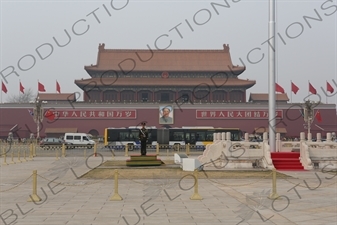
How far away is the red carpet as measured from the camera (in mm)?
18000

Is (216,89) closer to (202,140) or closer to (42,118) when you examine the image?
(202,140)

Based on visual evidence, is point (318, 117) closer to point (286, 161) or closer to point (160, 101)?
point (160, 101)

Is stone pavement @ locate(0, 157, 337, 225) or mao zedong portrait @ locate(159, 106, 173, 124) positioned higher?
mao zedong portrait @ locate(159, 106, 173, 124)

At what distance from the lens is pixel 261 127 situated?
157ft

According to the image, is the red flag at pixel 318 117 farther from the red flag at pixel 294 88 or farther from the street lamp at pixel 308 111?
the red flag at pixel 294 88

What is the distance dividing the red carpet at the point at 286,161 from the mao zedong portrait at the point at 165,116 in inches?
1165

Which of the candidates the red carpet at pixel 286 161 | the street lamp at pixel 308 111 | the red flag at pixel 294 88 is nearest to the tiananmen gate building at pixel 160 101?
A: the street lamp at pixel 308 111

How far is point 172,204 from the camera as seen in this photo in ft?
29.9

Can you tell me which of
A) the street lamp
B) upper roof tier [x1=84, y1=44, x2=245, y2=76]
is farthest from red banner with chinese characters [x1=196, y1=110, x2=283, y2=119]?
upper roof tier [x1=84, y1=44, x2=245, y2=76]

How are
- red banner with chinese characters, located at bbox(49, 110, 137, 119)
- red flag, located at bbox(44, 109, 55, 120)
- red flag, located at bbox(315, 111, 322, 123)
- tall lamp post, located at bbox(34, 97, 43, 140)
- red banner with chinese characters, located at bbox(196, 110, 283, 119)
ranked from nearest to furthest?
tall lamp post, located at bbox(34, 97, 43, 140)
red flag, located at bbox(315, 111, 322, 123)
red flag, located at bbox(44, 109, 55, 120)
red banner with chinese characters, located at bbox(49, 110, 137, 119)
red banner with chinese characters, located at bbox(196, 110, 283, 119)

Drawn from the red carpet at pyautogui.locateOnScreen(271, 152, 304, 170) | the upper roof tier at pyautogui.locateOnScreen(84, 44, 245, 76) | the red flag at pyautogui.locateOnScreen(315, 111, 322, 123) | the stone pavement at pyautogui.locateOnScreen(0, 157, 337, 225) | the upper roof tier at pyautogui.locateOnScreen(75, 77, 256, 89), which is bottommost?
the stone pavement at pyautogui.locateOnScreen(0, 157, 337, 225)

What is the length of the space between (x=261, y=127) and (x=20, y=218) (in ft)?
137

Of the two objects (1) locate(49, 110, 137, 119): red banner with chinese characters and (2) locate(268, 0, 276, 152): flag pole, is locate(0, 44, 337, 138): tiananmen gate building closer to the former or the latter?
(1) locate(49, 110, 137, 119): red banner with chinese characters

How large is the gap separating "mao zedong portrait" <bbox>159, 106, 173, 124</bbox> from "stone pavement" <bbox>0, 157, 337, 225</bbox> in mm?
34451
